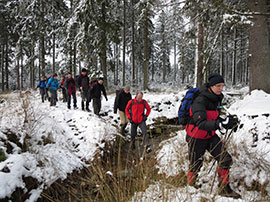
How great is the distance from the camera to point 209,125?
2346mm

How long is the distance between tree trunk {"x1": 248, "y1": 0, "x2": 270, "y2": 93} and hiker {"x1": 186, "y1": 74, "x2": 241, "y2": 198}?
13.4 feet

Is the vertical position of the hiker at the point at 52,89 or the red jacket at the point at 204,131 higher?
the hiker at the point at 52,89

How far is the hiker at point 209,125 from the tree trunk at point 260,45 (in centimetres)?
409

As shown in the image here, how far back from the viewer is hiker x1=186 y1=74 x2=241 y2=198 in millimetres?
2389

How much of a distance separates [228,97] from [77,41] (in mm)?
9905

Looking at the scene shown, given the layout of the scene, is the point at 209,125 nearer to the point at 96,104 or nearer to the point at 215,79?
the point at 215,79

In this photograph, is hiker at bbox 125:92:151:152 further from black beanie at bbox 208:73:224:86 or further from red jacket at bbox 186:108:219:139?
black beanie at bbox 208:73:224:86

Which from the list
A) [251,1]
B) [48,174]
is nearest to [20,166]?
[48,174]

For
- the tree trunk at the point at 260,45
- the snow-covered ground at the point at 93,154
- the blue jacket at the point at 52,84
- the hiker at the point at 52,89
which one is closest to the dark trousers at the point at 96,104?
the snow-covered ground at the point at 93,154

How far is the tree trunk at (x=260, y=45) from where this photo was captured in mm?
5578

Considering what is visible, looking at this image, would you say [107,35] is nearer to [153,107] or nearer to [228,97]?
[153,107]

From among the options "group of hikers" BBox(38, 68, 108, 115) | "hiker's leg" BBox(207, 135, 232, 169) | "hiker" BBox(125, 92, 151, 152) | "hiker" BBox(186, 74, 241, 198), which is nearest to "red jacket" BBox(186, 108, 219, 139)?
"hiker" BBox(186, 74, 241, 198)

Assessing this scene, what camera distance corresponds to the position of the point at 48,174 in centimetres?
395

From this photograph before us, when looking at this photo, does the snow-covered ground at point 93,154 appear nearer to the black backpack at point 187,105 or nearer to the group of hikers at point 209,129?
the group of hikers at point 209,129
